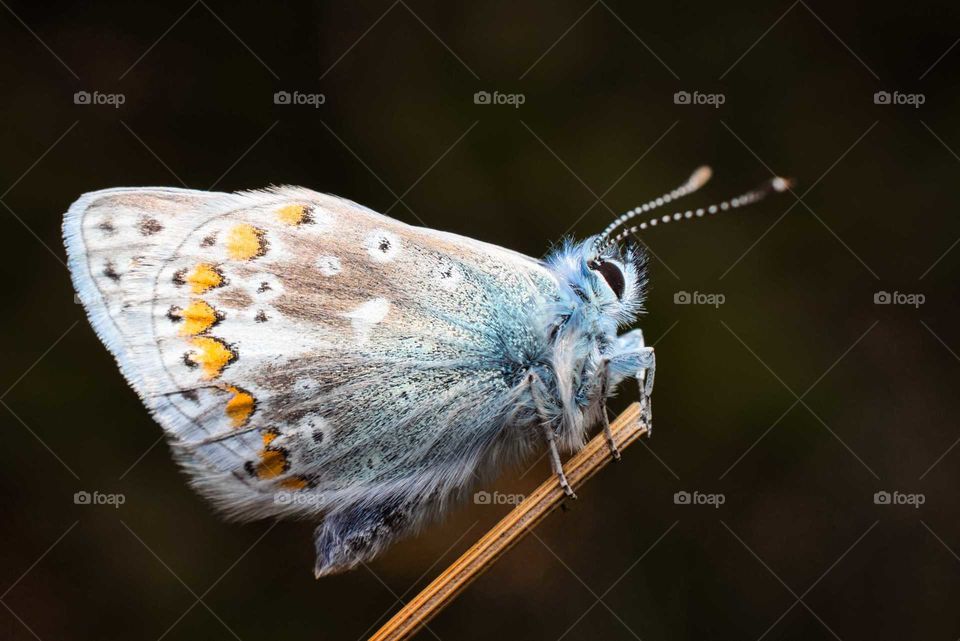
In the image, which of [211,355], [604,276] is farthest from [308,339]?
[604,276]

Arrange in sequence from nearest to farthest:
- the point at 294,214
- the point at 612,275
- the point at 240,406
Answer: the point at 240,406, the point at 294,214, the point at 612,275

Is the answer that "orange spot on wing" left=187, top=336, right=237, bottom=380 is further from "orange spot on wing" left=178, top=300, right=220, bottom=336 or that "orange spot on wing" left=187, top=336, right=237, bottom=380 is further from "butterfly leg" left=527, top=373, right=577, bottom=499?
"butterfly leg" left=527, top=373, right=577, bottom=499

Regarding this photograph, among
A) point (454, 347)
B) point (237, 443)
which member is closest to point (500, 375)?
point (454, 347)

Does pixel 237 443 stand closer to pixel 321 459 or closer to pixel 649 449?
pixel 321 459

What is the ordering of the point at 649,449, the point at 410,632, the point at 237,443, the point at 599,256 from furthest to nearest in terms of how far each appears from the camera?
the point at 649,449 → the point at 599,256 → the point at 237,443 → the point at 410,632

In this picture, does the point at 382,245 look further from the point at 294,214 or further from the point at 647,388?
the point at 647,388

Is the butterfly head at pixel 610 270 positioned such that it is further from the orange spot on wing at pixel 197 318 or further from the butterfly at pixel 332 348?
the orange spot on wing at pixel 197 318

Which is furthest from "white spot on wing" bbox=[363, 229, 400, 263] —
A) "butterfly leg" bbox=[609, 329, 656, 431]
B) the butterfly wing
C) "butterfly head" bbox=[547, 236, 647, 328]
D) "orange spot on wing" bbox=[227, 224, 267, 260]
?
"butterfly leg" bbox=[609, 329, 656, 431]
